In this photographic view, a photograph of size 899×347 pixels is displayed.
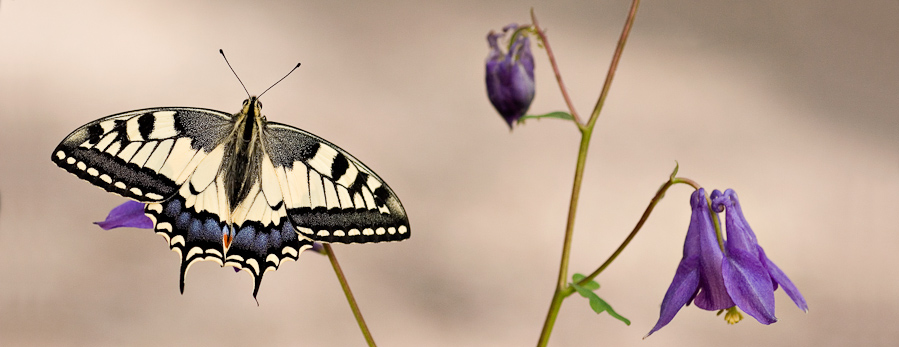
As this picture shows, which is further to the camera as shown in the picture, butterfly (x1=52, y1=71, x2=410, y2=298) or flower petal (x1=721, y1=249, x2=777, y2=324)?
butterfly (x1=52, y1=71, x2=410, y2=298)

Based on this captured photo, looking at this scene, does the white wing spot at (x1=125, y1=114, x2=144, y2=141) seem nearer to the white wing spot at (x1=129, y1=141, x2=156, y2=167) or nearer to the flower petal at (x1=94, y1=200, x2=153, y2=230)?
the white wing spot at (x1=129, y1=141, x2=156, y2=167)

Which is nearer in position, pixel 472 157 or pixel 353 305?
pixel 353 305

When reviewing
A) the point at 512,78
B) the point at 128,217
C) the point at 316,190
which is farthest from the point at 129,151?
the point at 512,78

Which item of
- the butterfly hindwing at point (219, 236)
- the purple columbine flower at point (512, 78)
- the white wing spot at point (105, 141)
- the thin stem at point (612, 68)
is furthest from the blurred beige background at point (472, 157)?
the thin stem at point (612, 68)

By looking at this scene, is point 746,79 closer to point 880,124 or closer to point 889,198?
point 880,124

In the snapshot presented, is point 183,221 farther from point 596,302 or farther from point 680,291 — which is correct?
point 680,291

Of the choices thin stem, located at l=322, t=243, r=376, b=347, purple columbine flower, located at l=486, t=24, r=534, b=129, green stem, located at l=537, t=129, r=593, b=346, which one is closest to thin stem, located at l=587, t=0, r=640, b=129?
green stem, located at l=537, t=129, r=593, b=346
